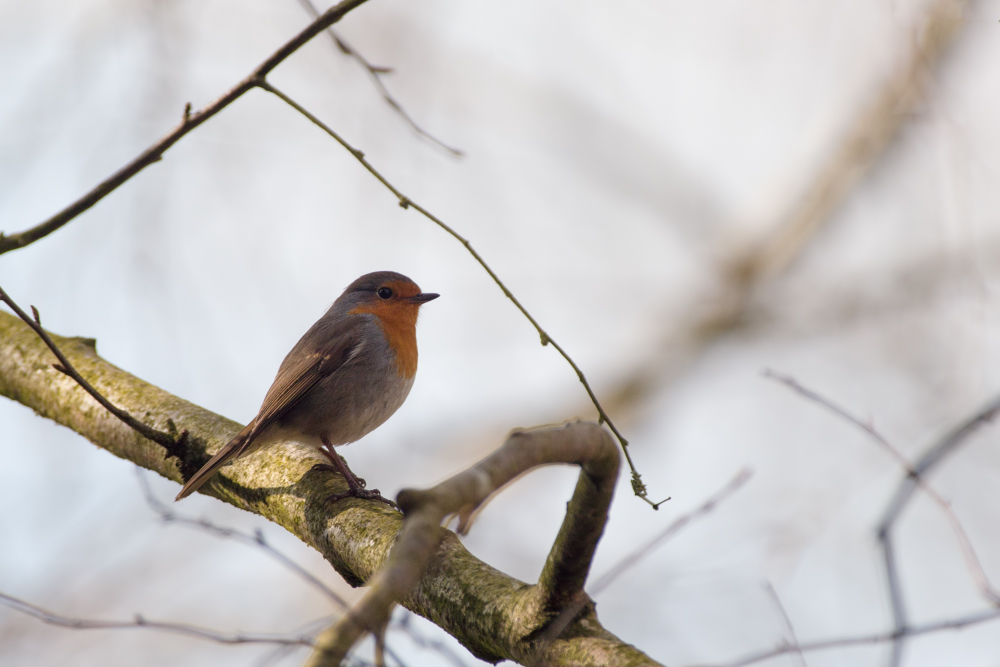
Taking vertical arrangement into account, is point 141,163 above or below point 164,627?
above

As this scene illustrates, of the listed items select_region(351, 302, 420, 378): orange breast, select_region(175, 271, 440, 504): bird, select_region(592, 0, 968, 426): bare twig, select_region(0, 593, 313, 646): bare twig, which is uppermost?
select_region(592, 0, 968, 426): bare twig

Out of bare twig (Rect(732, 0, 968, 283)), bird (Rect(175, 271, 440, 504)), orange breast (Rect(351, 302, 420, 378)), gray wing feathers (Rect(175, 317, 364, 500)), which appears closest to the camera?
gray wing feathers (Rect(175, 317, 364, 500))

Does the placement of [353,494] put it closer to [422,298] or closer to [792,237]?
[422,298]

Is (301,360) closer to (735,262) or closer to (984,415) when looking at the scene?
(984,415)

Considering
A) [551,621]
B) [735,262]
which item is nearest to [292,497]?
[551,621]

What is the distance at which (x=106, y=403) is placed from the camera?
3.23 metres

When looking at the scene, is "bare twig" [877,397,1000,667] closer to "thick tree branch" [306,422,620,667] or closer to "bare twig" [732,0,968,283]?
"thick tree branch" [306,422,620,667]

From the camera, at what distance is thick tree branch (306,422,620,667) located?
4.75 ft

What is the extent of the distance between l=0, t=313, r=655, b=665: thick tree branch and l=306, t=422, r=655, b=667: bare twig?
10 centimetres

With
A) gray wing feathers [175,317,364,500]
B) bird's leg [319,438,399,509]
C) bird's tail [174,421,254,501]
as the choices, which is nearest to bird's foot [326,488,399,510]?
bird's leg [319,438,399,509]

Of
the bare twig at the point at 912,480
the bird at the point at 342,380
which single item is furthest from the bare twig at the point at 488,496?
the bird at the point at 342,380

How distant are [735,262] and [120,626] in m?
8.99

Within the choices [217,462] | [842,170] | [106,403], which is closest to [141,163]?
[106,403]

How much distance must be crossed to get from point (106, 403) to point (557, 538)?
2083 mm
